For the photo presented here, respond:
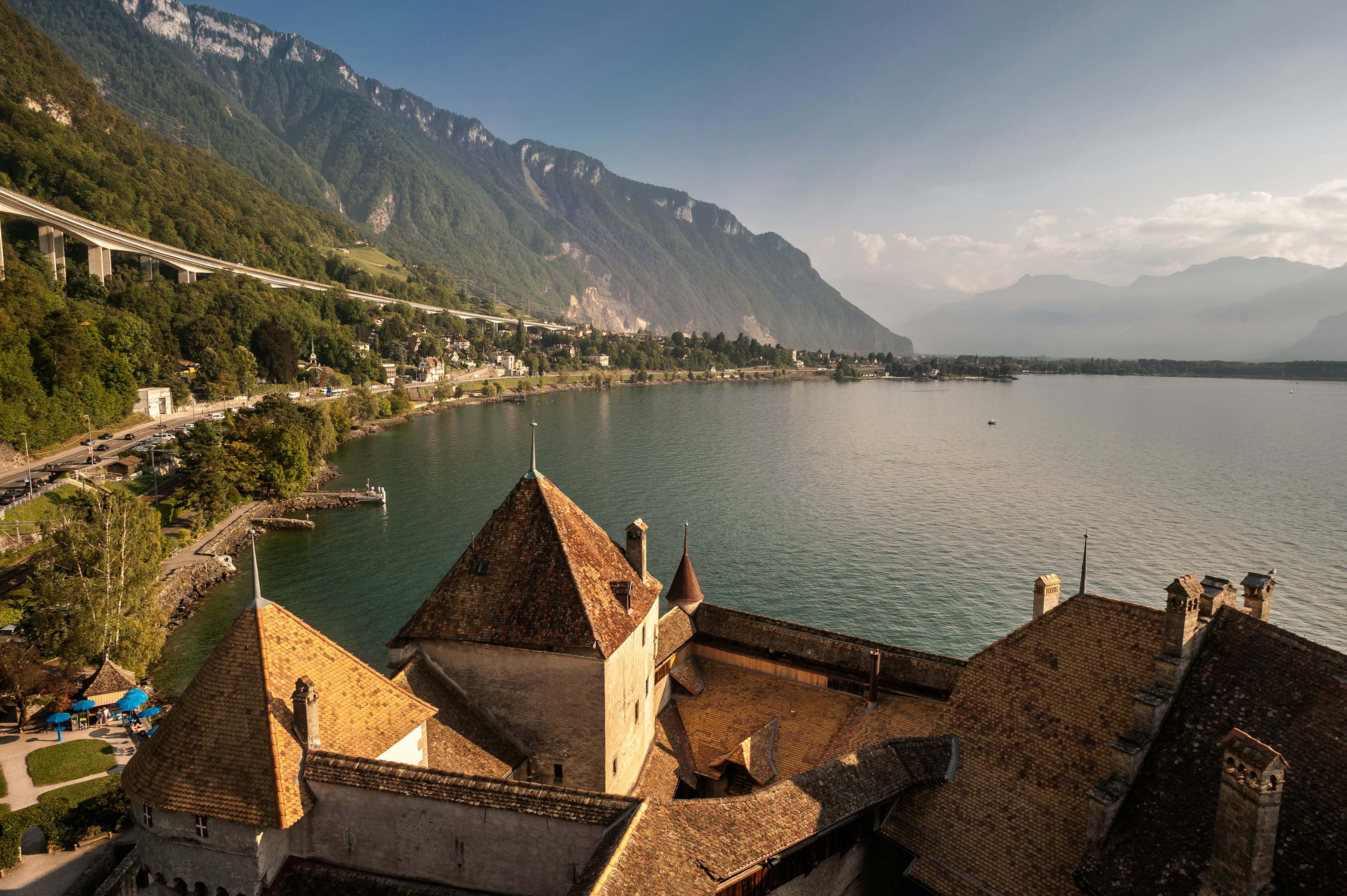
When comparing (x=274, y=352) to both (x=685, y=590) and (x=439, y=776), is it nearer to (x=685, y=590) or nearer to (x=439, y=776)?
(x=685, y=590)

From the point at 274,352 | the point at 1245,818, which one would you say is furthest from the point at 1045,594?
the point at 274,352

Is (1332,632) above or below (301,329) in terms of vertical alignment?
below

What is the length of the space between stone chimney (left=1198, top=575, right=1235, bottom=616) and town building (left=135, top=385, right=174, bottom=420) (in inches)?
4019

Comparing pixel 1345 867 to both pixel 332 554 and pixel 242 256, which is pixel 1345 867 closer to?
pixel 332 554

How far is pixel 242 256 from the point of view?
156 meters

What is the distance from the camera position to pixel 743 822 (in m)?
12.9

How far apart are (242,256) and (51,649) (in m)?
155

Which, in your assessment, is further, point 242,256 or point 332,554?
point 242,256

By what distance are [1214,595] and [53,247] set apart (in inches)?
5475

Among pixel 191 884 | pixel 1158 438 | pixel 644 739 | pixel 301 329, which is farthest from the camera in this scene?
pixel 301 329

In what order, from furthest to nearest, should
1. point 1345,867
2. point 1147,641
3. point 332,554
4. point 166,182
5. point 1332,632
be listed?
point 166,182
point 332,554
point 1332,632
point 1147,641
point 1345,867

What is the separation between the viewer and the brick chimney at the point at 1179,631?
1331 centimetres


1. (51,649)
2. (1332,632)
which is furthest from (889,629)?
(51,649)

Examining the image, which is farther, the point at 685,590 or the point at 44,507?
the point at 44,507
